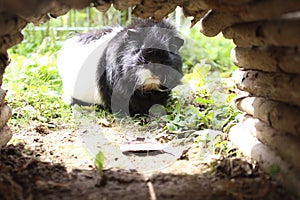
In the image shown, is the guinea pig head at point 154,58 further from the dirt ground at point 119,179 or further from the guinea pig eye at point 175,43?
the dirt ground at point 119,179

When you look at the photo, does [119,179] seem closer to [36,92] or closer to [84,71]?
[84,71]

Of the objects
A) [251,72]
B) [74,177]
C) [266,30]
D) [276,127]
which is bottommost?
[74,177]

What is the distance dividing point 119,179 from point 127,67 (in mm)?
1573

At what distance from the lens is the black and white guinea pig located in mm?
3635

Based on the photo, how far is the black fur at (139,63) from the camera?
3631 millimetres

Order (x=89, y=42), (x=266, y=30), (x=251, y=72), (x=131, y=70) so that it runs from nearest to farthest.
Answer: (x=266, y=30)
(x=251, y=72)
(x=131, y=70)
(x=89, y=42)

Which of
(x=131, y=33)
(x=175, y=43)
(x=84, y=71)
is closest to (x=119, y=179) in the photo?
(x=131, y=33)

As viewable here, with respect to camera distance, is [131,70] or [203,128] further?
[131,70]

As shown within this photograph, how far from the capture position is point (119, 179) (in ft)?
7.48

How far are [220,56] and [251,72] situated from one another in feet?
12.7

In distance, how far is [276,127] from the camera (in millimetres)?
2215

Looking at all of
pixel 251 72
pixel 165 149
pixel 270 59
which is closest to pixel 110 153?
pixel 165 149

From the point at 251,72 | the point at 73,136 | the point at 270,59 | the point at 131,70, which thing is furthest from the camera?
the point at 131,70

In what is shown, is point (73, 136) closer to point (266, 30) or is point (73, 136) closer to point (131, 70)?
point (131, 70)
